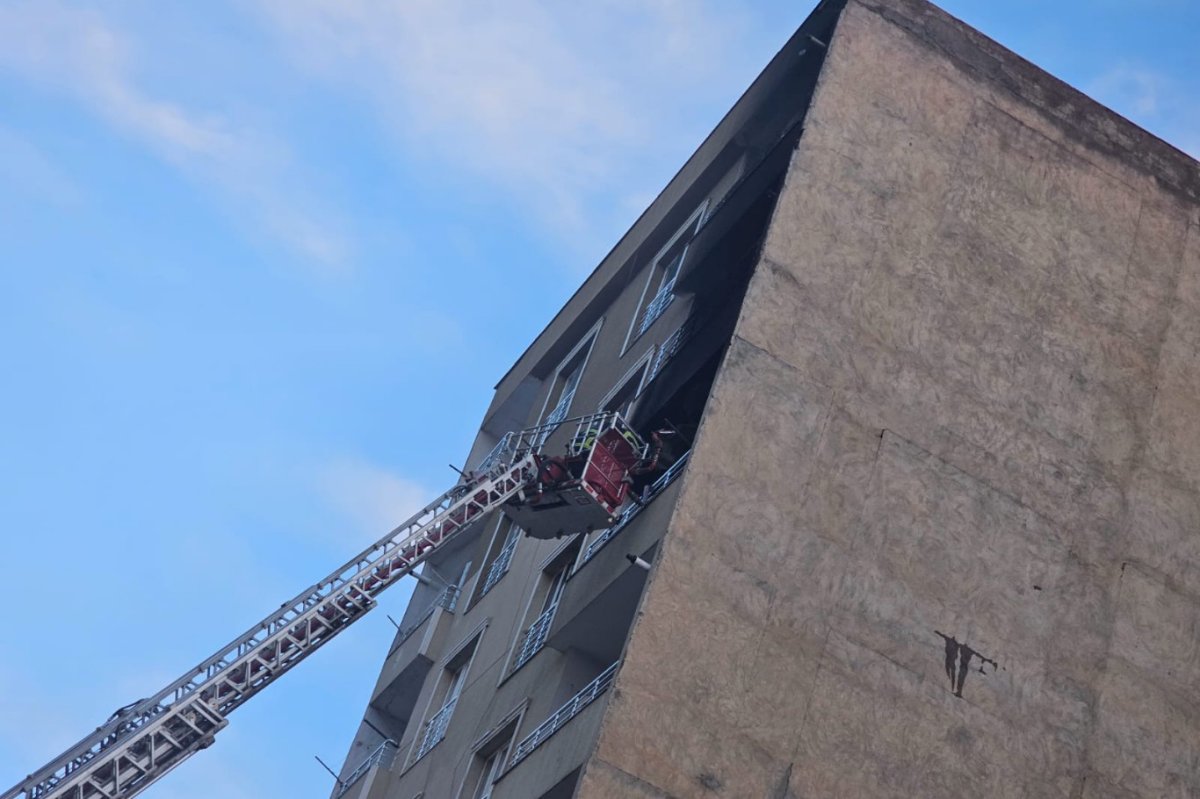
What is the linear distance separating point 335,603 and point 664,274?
896 cm

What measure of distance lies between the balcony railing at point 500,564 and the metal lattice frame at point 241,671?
69.3 inches

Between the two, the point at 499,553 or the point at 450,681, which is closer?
the point at 450,681

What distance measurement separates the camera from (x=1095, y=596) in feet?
83.0

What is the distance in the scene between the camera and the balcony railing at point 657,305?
32750 mm

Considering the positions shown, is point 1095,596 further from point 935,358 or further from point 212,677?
point 212,677

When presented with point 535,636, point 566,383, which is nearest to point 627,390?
point 535,636

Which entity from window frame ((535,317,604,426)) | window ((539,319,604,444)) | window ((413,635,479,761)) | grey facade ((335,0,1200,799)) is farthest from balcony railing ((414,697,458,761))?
window frame ((535,317,604,426))

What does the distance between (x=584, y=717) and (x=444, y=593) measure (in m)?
14.3

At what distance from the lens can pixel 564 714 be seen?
25.3 meters

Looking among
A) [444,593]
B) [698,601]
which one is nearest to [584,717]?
[698,601]

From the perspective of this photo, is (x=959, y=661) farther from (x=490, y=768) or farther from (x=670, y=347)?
(x=670, y=347)

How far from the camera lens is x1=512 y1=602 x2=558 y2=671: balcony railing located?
27.9 meters

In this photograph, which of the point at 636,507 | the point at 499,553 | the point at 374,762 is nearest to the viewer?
the point at 636,507

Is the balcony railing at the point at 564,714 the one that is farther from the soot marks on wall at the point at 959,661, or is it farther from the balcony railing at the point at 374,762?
the balcony railing at the point at 374,762
